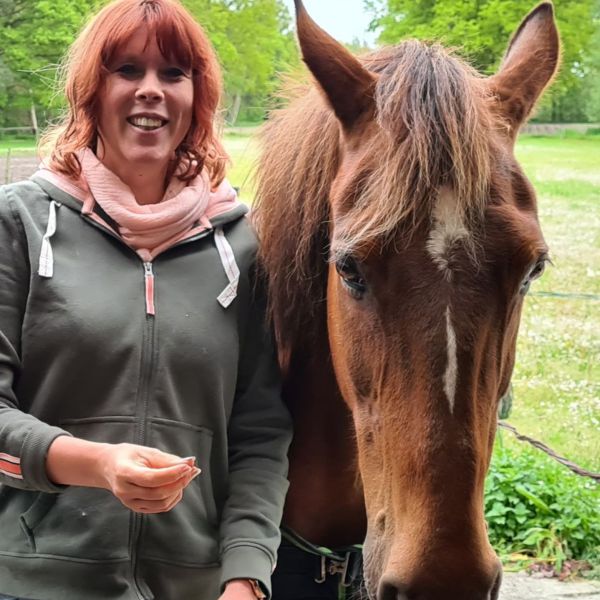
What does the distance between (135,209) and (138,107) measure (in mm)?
244

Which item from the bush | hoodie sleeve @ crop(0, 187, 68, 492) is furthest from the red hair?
the bush

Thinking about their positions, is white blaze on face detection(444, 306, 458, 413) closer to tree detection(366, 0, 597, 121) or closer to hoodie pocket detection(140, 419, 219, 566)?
hoodie pocket detection(140, 419, 219, 566)

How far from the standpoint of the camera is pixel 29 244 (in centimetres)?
152

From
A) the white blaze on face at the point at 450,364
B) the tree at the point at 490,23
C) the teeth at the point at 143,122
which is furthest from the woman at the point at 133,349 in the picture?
the tree at the point at 490,23

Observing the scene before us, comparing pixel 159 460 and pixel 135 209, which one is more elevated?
pixel 135 209

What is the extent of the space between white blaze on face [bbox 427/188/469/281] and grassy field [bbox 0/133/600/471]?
2396mm

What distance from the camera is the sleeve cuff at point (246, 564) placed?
1.55 m

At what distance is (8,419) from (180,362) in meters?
0.36

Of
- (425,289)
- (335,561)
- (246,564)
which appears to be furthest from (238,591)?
(425,289)

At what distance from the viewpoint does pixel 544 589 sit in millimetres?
3520

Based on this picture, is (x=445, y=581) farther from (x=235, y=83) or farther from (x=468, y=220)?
(x=235, y=83)

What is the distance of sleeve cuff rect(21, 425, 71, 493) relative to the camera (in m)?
1.37

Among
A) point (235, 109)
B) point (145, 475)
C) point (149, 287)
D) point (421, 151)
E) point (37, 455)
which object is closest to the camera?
point (145, 475)

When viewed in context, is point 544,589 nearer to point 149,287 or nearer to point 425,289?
point 425,289
